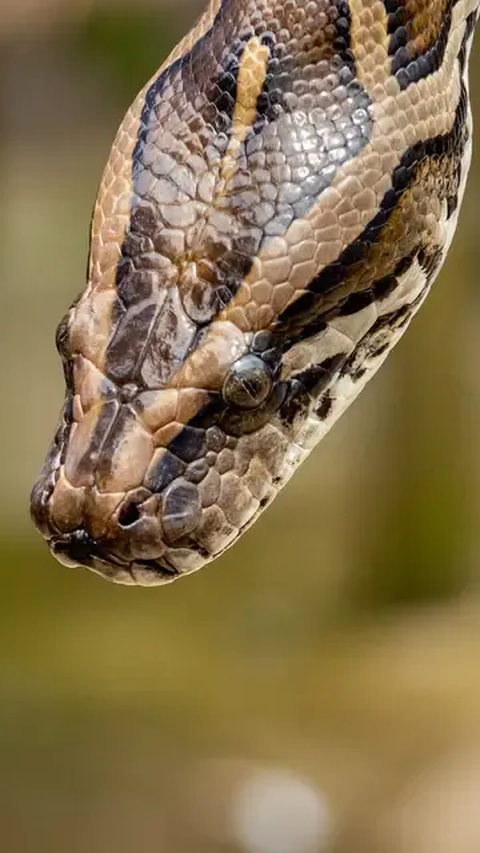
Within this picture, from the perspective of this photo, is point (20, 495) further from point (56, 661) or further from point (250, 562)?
point (250, 562)

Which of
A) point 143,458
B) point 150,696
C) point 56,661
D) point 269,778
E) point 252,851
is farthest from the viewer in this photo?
point 56,661

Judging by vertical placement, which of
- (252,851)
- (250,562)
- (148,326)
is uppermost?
(250,562)

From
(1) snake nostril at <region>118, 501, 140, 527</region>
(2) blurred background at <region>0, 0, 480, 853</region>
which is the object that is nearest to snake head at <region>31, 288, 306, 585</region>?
(1) snake nostril at <region>118, 501, 140, 527</region>

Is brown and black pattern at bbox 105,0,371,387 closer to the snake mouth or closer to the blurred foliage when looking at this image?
the snake mouth

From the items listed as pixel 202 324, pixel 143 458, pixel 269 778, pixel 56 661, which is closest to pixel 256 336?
pixel 202 324

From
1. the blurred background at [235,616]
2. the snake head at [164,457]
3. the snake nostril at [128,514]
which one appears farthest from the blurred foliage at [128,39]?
the snake nostril at [128,514]

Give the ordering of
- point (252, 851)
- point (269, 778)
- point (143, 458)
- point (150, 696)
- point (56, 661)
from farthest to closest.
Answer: point (56, 661)
point (150, 696)
point (269, 778)
point (252, 851)
point (143, 458)
